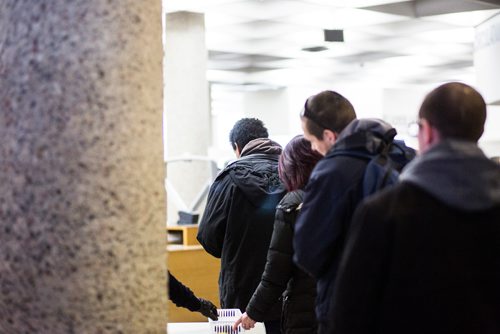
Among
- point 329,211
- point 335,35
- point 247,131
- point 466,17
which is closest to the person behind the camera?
point 329,211

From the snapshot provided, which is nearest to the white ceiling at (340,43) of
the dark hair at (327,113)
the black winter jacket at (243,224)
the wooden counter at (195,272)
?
the wooden counter at (195,272)

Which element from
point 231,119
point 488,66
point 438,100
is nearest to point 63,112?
point 438,100

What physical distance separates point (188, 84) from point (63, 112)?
29.7 feet

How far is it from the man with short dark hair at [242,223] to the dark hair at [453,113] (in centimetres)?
219

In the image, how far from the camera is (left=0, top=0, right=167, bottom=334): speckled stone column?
5.14 ft

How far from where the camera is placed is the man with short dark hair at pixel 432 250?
1702 millimetres

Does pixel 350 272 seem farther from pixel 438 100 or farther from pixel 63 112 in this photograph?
pixel 63 112

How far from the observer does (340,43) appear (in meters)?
12.9

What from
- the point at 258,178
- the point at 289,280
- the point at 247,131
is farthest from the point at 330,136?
the point at 247,131

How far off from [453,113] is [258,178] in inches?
88.7

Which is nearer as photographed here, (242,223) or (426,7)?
(242,223)

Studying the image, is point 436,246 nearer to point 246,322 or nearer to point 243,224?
point 246,322

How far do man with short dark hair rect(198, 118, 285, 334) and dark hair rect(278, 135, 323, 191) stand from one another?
0.87m

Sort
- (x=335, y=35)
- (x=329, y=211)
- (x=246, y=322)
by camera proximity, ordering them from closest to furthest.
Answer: (x=329, y=211)
(x=246, y=322)
(x=335, y=35)
